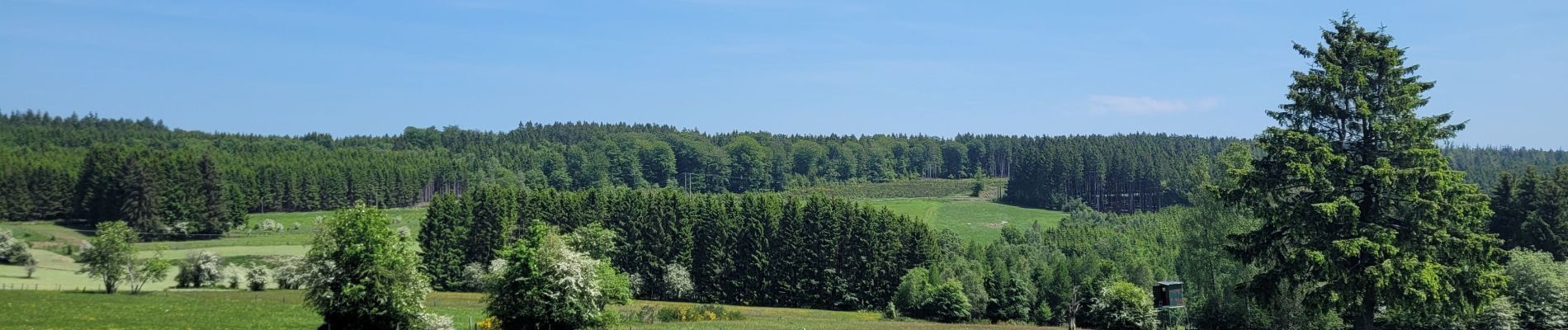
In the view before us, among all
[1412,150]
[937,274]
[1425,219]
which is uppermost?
[1412,150]

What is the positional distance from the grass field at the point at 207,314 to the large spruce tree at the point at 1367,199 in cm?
2977

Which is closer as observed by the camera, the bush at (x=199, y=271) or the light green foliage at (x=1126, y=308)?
the light green foliage at (x=1126, y=308)

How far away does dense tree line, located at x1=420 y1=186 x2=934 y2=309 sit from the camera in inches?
4176

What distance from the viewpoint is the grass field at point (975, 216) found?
160 metres

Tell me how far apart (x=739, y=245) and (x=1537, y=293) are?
67235 millimetres

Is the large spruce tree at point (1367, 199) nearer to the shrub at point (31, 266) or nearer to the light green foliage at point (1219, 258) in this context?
the light green foliage at point (1219, 258)

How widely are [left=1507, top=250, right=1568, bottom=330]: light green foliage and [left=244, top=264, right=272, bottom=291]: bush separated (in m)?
87.9

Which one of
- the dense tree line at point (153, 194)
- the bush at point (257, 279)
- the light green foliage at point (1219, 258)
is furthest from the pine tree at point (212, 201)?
the light green foliage at point (1219, 258)

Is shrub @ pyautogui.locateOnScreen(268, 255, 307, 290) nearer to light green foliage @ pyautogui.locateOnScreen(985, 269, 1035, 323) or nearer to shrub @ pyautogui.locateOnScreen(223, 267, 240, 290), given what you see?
Answer: shrub @ pyautogui.locateOnScreen(223, 267, 240, 290)

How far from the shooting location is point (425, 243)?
109 meters

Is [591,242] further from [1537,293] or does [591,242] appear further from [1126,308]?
[1537,293]

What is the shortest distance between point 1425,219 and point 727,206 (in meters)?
78.2

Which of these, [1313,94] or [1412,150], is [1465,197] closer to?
[1412,150]

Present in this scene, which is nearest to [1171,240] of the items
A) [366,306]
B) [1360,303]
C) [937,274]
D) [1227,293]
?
[937,274]
